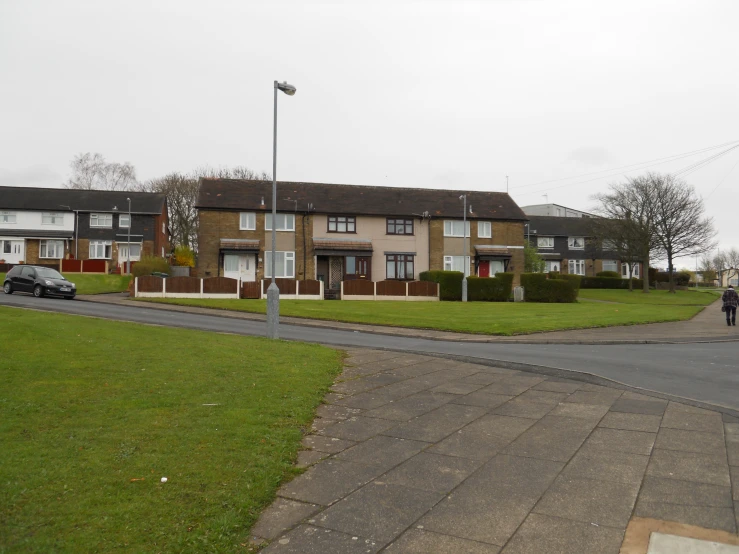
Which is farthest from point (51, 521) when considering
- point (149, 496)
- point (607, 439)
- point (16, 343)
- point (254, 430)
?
point (16, 343)

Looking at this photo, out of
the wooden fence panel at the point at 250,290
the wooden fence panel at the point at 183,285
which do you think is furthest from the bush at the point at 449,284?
the wooden fence panel at the point at 183,285

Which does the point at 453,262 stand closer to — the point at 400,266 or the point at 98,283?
the point at 400,266

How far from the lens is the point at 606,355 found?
13914 mm

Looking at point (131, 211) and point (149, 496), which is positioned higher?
point (131, 211)

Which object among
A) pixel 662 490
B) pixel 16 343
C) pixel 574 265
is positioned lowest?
pixel 662 490

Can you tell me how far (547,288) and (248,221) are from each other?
21520 millimetres

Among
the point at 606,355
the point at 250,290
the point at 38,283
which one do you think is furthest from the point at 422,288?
the point at 606,355

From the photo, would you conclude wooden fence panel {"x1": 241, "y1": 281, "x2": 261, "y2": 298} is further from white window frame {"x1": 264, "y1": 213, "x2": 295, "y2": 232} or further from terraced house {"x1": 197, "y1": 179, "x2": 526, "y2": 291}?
white window frame {"x1": 264, "y1": 213, "x2": 295, "y2": 232}

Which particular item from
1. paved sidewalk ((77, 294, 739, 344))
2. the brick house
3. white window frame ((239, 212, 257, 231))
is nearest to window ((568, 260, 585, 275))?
white window frame ((239, 212, 257, 231))

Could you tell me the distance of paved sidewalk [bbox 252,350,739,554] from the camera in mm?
3938

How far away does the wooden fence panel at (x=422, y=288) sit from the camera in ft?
123

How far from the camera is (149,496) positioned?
4.15 m

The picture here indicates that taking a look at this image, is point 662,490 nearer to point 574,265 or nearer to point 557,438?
point 557,438

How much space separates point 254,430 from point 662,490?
3886 mm
